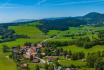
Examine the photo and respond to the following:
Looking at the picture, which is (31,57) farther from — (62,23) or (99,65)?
(62,23)

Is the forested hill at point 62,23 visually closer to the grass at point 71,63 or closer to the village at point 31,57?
the village at point 31,57

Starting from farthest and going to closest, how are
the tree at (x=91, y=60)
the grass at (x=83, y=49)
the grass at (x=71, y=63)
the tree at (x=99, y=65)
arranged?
the grass at (x=83, y=49) → the grass at (x=71, y=63) → the tree at (x=91, y=60) → the tree at (x=99, y=65)

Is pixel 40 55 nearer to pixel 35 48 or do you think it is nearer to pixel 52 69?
pixel 35 48

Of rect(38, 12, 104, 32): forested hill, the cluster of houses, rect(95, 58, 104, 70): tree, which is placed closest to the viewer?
rect(95, 58, 104, 70): tree

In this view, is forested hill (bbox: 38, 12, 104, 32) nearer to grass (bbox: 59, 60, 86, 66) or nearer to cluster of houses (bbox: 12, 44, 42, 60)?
cluster of houses (bbox: 12, 44, 42, 60)

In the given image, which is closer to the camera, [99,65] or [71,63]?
[99,65]

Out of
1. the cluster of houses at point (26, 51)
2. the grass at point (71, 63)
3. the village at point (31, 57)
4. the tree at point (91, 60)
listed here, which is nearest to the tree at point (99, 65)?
the tree at point (91, 60)

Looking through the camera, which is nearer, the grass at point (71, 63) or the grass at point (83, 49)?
the grass at point (71, 63)

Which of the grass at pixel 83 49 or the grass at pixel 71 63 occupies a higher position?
the grass at pixel 83 49

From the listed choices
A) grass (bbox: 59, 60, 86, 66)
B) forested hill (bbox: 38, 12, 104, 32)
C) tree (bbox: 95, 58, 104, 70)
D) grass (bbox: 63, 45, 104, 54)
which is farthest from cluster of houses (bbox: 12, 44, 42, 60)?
forested hill (bbox: 38, 12, 104, 32)

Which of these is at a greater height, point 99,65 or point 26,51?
point 99,65

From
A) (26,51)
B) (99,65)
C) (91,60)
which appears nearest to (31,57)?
(26,51)

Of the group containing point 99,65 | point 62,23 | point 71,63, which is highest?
point 62,23
